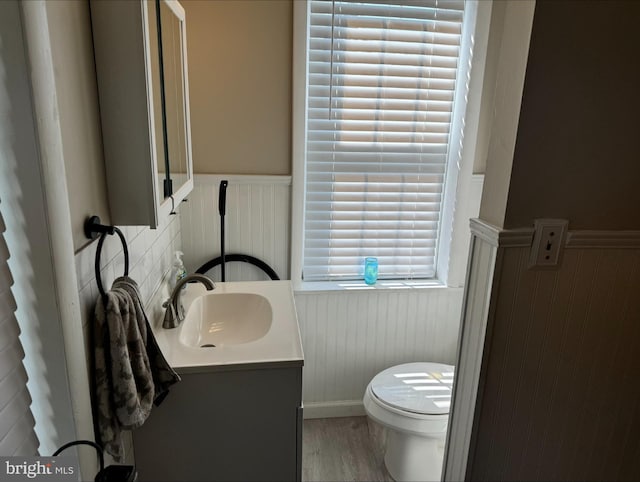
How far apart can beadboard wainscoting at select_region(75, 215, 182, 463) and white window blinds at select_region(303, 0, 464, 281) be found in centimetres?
72

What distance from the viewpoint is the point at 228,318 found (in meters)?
1.76

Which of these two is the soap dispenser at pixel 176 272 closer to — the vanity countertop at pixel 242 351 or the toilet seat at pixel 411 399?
the vanity countertop at pixel 242 351

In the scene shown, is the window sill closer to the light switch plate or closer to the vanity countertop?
the vanity countertop

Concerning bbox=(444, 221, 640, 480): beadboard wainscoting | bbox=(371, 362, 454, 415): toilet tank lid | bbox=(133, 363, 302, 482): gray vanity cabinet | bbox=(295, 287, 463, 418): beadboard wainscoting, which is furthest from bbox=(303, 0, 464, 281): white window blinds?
bbox=(444, 221, 640, 480): beadboard wainscoting

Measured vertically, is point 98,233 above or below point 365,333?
above

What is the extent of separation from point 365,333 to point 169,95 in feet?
4.83

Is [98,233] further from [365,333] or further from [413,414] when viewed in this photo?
[365,333]

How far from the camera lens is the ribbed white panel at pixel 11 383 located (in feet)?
2.46

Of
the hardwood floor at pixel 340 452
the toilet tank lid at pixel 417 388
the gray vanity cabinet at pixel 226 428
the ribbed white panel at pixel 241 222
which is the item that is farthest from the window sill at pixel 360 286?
the gray vanity cabinet at pixel 226 428

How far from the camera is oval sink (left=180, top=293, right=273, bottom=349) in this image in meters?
1.64

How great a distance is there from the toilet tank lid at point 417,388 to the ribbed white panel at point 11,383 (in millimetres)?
1300

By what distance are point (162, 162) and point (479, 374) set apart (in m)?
1.01

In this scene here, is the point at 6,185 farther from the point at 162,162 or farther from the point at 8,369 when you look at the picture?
the point at 162,162

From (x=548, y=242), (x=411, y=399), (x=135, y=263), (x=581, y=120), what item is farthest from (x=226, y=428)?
(x=581, y=120)
